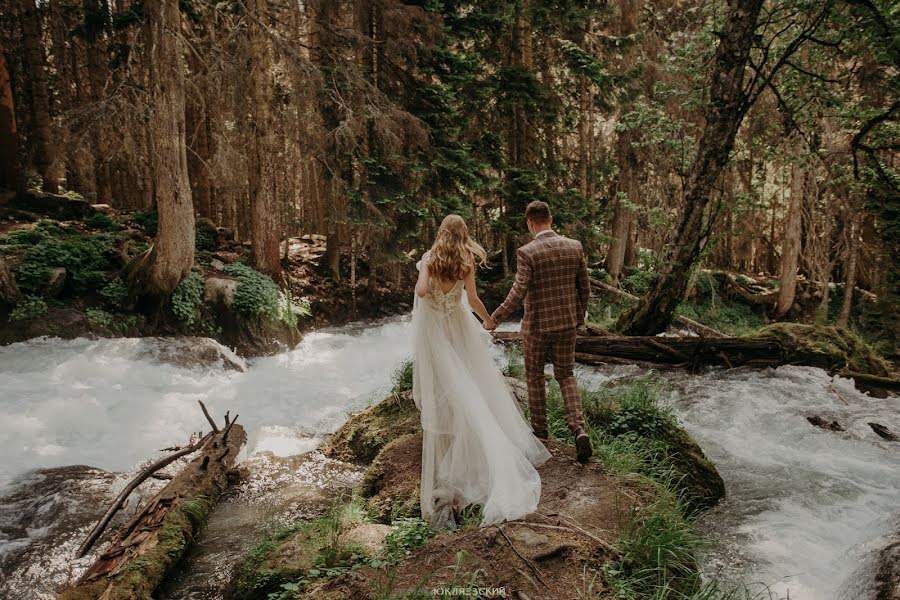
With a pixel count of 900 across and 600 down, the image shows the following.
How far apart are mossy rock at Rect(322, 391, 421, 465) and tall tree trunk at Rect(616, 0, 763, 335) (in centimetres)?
547

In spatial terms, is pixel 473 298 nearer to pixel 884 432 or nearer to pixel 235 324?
pixel 884 432

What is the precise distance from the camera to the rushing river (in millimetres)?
4543

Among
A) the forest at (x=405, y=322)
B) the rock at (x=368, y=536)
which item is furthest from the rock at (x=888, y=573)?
the rock at (x=368, y=536)

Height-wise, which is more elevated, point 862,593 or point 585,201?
point 585,201

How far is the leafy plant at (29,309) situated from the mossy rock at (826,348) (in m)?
13.8

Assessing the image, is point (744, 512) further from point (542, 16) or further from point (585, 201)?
point (542, 16)

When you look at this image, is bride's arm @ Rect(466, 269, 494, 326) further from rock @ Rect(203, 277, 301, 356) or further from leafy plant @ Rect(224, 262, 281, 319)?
leafy plant @ Rect(224, 262, 281, 319)

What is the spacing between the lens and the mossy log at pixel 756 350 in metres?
9.09

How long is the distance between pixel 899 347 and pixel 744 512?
1022 centimetres

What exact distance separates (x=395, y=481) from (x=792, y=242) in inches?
711

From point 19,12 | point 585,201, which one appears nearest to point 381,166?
point 585,201

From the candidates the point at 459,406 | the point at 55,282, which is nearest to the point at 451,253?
the point at 459,406

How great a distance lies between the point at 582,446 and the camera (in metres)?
4.77

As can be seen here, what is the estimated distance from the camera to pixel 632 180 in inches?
719
